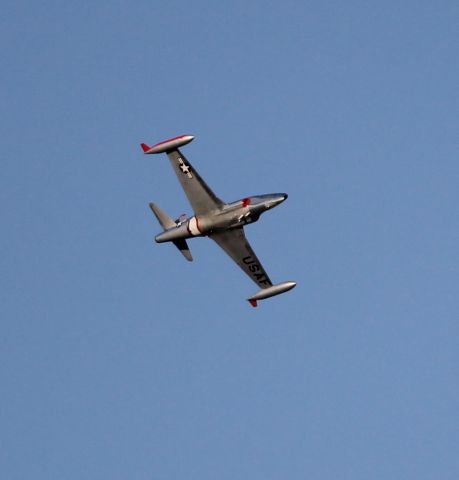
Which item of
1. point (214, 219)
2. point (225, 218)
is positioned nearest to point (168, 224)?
point (214, 219)

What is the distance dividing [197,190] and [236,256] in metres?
6.85

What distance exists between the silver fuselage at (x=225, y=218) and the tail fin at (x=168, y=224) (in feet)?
1.90

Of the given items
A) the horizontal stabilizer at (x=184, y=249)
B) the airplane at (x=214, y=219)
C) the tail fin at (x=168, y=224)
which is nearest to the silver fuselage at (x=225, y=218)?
the airplane at (x=214, y=219)

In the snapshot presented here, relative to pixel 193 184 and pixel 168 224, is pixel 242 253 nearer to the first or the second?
pixel 168 224

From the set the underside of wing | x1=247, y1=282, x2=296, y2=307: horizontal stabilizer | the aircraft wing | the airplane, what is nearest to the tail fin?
the airplane

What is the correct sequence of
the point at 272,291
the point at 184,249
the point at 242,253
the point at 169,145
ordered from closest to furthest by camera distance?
the point at 169,145 → the point at 272,291 → the point at 184,249 → the point at 242,253

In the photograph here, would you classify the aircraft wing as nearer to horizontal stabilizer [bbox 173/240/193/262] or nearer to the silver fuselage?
the silver fuselage

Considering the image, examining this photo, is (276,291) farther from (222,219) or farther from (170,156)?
(170,156)

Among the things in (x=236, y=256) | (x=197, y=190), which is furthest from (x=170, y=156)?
(x=236, y=256)

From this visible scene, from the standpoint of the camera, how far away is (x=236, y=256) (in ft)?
295

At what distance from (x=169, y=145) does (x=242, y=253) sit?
1095 centimetres

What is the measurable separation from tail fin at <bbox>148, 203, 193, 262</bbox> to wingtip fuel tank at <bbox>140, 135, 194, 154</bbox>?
6.68 m

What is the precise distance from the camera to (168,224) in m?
89.6

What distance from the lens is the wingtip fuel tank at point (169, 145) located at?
83500 millimetres
